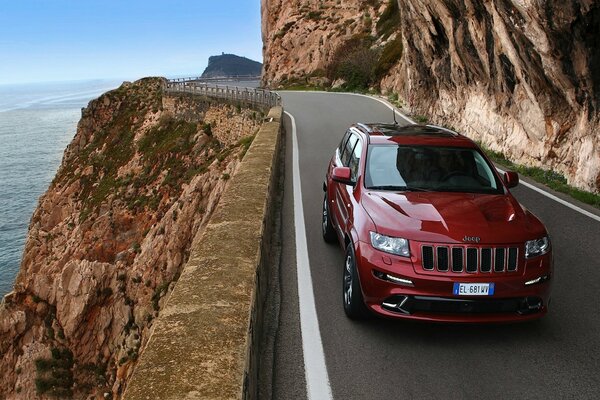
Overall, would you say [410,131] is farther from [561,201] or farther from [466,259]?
[561,201]

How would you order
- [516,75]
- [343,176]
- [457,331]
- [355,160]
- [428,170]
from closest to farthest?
[457,331] < [428,170] < [343,176] < [355,160] < [516,75]

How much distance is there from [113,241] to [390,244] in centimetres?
2983

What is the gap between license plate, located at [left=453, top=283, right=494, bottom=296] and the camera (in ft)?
14.0

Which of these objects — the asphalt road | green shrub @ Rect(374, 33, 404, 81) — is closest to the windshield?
the asphalt road

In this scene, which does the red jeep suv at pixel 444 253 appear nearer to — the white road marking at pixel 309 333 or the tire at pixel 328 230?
the white road marking at pixel 309 333

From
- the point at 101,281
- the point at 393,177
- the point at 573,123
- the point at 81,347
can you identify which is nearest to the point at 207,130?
the point at 101,281

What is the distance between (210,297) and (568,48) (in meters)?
8.83

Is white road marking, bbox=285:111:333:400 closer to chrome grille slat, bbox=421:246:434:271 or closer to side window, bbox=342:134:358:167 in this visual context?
chrome grille slat, bbox=421:246:434:271

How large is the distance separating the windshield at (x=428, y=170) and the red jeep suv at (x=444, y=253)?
0.8 inches

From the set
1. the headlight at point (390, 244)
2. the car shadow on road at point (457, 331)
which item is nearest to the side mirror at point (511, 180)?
the car shadow on road at point (457, 331)

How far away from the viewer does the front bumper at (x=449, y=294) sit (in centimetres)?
430

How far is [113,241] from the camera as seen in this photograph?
3188cm

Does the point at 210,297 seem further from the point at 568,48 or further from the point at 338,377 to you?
the point at 568,48

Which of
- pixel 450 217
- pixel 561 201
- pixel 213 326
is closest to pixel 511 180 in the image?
pixel 450 217
